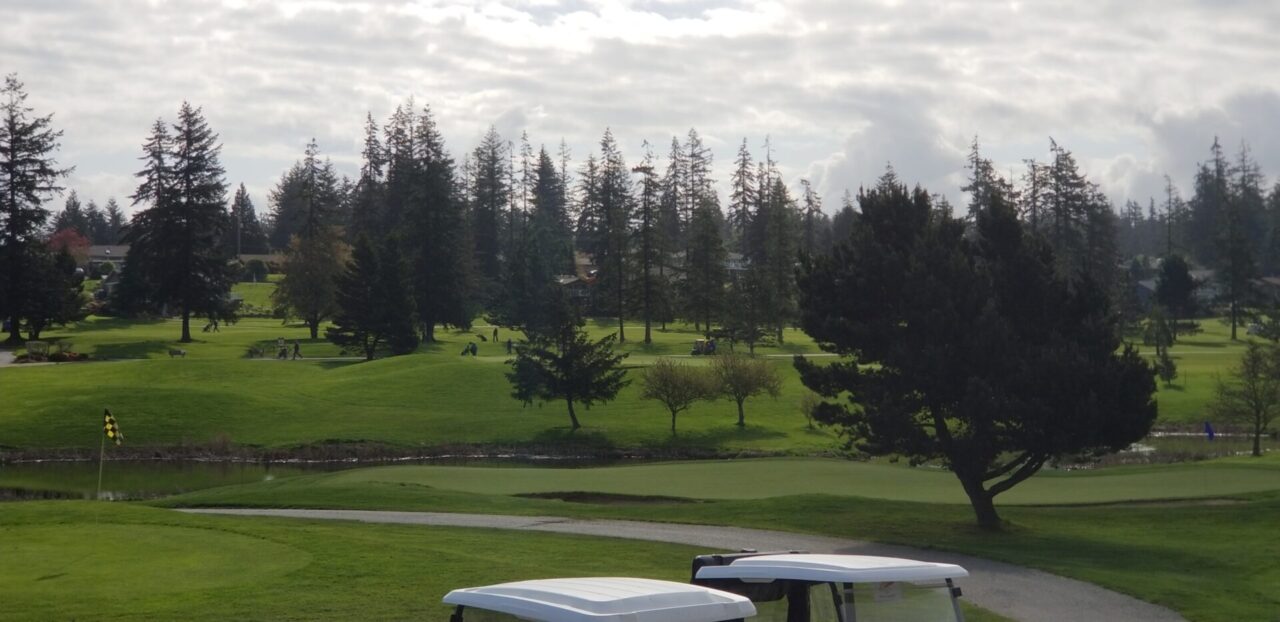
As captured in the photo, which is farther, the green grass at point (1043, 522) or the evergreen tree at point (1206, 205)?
the evergreen tree at point (1206, 205)

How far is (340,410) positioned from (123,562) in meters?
42.0

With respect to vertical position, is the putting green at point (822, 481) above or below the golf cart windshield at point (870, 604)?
below

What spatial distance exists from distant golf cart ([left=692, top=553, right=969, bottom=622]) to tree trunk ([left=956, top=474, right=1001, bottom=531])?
19585 millimetres

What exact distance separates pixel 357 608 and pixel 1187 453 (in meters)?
42.1

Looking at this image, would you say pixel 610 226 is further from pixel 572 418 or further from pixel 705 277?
pixel 572 418

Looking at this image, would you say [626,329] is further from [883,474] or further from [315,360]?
[883,474]

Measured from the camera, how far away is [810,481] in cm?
3716

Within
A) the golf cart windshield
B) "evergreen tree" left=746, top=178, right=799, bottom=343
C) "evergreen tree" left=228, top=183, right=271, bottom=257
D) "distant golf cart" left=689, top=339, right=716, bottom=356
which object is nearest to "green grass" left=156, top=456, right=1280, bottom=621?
the golf cart windshield

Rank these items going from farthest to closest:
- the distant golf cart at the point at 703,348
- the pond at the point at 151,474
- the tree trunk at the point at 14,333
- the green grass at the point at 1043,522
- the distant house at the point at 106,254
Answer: the distant house at the point at 106,254 < the distant golf cart at the point at 703,348 < the tree trunk at the point at 14,333 < the pond at the point at 151,474 < the green grass at the point at 1043,522

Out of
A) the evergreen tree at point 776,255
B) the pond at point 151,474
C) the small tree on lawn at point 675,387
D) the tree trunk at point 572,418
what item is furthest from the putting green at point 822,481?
the evergreen tree at point 776,255

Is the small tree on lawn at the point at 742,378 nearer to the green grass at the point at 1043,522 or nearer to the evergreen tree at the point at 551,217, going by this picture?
the green grass at the point at 1043,522

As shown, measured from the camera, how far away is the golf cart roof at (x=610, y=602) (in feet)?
20.7

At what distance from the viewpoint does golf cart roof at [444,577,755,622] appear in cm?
632

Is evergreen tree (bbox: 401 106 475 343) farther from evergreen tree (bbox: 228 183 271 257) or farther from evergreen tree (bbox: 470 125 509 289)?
evergreen tree (bbox: 228 183 271 257)
